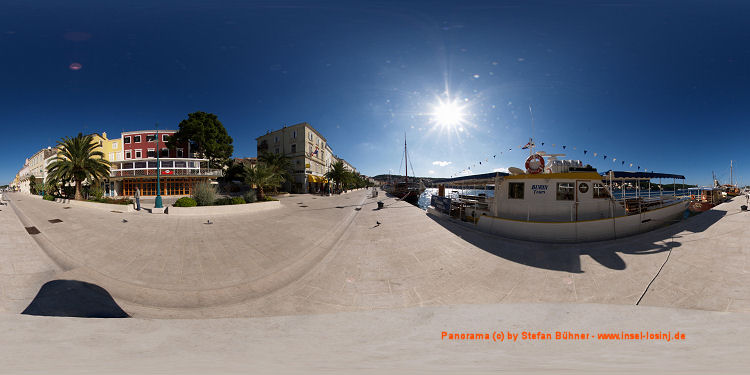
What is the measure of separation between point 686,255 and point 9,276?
1493cm

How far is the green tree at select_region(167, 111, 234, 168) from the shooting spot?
3014cm

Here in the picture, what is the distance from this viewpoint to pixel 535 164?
879 cm

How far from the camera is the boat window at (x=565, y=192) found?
27.8ft

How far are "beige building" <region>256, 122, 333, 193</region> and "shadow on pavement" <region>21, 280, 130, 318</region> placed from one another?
29599 millimetres

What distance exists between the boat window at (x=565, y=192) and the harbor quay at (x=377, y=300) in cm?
189

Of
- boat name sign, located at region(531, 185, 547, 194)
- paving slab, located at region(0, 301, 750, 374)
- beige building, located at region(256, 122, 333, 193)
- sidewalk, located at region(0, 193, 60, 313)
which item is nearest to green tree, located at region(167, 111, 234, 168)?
beige building, located at region(256, 122, 333, 193)

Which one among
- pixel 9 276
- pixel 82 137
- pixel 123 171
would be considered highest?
pixel 82 137

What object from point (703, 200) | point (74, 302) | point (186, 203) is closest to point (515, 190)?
point (74, 302)

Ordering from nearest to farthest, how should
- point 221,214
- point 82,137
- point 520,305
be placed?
point 520,305 < point 221,214 < point 82,137

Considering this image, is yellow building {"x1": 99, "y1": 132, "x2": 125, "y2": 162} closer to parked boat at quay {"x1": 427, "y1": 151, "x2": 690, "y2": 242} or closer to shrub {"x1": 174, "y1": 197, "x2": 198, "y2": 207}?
shrub {"x1": 174, "y1": 197, "x2": 198, "y2": 207}

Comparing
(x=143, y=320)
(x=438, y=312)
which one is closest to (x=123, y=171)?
(x=143, y=320)

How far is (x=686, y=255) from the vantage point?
5621 mm

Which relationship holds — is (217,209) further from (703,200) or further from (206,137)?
(703,200)

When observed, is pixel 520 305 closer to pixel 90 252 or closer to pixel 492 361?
pixel 492 361
